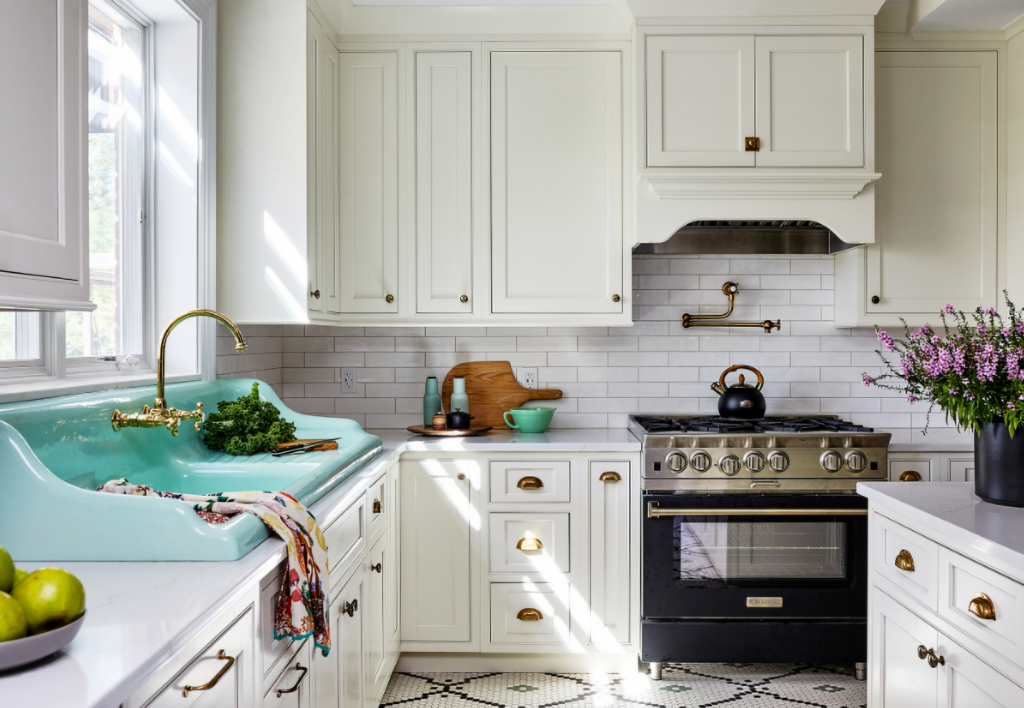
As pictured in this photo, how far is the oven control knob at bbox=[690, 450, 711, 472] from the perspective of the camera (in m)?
2.76

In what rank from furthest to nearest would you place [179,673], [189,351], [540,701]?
[540,701]
[189,351]
[179,673]

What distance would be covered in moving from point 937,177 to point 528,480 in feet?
6.91

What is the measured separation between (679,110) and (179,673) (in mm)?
2568

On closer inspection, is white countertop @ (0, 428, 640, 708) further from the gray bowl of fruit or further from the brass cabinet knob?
the brass cabinet knob

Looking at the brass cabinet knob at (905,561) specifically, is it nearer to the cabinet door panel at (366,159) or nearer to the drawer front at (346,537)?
the drawer front at (346,537)

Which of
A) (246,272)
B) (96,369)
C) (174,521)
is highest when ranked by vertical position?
(246,272)

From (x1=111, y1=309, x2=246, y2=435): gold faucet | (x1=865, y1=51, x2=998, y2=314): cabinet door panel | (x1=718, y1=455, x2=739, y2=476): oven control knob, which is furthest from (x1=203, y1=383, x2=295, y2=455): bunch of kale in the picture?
(x1=865, y1=51, x2=998, y2=314): cabinet door panel

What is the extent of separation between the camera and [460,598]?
289 centimetres

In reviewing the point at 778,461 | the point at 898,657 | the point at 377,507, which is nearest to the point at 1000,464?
A: the point at 898,657

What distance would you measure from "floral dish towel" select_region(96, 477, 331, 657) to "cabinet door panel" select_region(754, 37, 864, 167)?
2.24 m

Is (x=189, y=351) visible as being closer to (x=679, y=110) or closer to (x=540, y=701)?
(x=540, y=701)

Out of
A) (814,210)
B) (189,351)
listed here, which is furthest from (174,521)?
(814,210)

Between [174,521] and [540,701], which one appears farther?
[540,701]

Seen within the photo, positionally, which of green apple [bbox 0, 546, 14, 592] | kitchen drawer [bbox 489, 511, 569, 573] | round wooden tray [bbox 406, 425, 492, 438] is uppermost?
green apple [bbox 0, 546, 14, 592]
